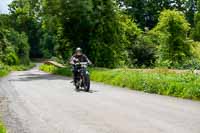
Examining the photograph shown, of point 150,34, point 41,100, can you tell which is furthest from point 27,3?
point 41,100

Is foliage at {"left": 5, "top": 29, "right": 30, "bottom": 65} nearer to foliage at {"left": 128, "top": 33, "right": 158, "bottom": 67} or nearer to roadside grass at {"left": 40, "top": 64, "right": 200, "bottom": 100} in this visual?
foliage at {"left": 128, "top": 33, "right": 158, "bottom": 67}

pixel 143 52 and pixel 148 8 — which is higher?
pixel 148 8

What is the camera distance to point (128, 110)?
13.8 metres

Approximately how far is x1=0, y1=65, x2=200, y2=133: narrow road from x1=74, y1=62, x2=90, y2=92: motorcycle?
3171 millimetres

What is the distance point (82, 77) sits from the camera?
72.4 ft

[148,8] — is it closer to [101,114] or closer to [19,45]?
[19,45]

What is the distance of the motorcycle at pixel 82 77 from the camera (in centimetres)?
2161

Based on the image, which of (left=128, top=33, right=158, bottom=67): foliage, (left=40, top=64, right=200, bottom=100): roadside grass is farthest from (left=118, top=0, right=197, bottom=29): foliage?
(left=40, top=64, right=200, bottom=100): roadside grass

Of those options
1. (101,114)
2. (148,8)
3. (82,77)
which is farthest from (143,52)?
(101,114)

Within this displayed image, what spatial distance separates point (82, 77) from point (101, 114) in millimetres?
9027

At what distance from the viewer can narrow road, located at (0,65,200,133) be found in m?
10.8

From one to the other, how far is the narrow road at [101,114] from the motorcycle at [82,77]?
3.17m

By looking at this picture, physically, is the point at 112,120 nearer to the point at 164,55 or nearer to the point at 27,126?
the point at 27,126

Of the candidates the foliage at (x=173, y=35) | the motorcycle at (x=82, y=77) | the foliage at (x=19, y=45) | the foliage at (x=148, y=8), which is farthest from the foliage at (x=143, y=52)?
the foliage at (x=19, y=45)
